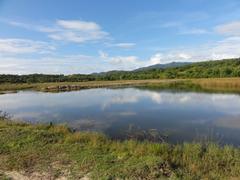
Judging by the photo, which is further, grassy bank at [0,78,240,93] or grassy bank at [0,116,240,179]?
grassy bank at [0,78,240,93]

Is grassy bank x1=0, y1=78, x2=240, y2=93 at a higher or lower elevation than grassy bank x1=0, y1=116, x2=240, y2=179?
higher

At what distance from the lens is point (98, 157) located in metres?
7.27

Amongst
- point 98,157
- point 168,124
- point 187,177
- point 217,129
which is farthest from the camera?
point 168,124

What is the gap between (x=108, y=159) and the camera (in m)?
7.10

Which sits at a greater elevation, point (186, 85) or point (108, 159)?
point (186, 85)

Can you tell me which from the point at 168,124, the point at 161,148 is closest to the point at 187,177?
the point at 161,148

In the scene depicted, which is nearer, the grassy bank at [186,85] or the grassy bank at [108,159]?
the grassy bank at [108,159]

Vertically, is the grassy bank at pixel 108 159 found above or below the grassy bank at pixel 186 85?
below

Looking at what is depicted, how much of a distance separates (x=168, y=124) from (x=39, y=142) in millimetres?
7746

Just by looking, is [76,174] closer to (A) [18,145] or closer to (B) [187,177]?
(B) [187,177]

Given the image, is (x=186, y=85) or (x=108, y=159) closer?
(x=108, y=159)

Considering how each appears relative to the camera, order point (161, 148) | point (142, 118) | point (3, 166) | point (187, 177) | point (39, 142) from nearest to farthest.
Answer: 1. point (187, 177)
2. point (3, 166)
3. point (161, 148)
4. point (39, 142)
5. point (142, 118)

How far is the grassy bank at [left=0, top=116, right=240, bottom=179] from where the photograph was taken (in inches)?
244

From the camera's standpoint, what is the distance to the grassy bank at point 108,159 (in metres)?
6.19
